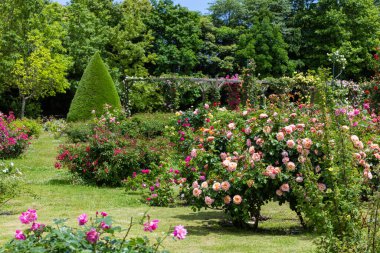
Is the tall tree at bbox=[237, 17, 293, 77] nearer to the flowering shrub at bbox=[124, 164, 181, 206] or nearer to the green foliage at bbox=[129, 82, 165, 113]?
the green foliage at bbox=[129, 82, 165, 113]

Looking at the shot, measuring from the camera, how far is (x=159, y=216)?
7570 millimetres

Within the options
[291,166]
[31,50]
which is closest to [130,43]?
[31,50]

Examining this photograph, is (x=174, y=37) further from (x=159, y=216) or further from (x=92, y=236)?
(x=92, y=236)

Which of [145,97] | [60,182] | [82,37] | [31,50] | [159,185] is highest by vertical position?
[82,37]

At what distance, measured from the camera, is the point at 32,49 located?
25516 mm

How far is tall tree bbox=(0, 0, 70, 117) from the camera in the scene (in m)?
24.3

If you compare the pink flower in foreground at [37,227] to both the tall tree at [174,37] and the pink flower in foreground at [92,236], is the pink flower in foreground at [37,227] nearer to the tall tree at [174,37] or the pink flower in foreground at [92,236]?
the pink flower in foreground at [92,236]

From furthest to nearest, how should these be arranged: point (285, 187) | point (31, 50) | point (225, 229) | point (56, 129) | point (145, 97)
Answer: point (145, 97) → point (31, 50) → point (56, 129) → point (225, 229) → point (285, 187)

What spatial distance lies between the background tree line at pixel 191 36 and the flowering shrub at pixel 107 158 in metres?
15.4

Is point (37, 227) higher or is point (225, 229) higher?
point (37, 227)

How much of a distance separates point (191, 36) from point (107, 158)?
77.4ft

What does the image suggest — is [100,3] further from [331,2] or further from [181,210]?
[181,210]

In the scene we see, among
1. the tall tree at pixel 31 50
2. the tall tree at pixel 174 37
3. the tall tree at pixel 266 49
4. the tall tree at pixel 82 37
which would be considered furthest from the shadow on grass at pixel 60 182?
the tall tree at pixel 266 49

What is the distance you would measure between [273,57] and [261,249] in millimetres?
29285
